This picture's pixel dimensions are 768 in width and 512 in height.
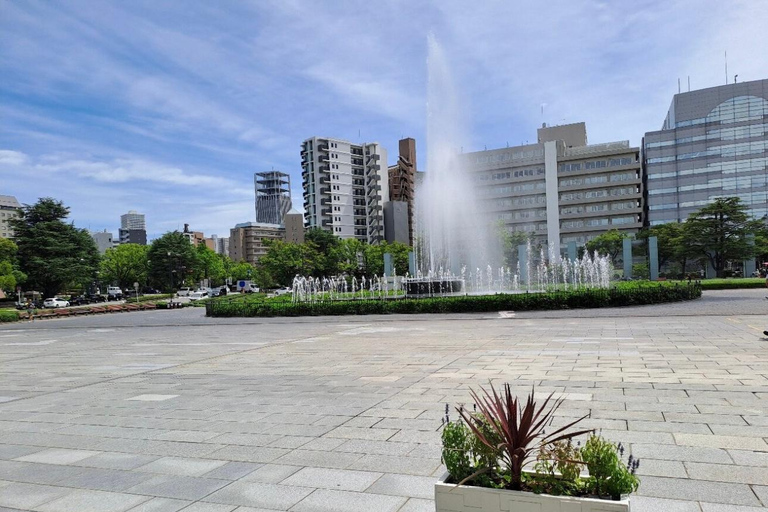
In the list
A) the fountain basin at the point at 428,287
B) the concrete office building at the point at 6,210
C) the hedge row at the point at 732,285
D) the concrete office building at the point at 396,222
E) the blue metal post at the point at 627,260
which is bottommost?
the hedge row at the point at 732,285

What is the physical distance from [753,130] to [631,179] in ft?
66.5

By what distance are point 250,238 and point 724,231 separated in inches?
4760

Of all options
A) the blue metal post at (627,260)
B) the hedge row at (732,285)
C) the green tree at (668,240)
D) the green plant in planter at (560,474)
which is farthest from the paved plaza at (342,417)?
the green tree at (668,240)

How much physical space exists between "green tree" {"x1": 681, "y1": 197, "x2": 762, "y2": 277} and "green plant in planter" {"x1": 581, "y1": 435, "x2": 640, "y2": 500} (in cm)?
6177

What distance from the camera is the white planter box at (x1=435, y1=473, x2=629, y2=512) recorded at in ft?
8.60

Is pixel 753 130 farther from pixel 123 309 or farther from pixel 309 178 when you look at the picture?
pixel 123 309

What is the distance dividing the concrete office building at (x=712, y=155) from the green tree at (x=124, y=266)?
8381cm

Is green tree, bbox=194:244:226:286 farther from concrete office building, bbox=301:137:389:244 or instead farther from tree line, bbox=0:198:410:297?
concrete office building, bbox=301:137:389:244

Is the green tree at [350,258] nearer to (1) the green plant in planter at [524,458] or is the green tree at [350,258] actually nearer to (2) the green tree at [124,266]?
(2) the green tree at [124,266]

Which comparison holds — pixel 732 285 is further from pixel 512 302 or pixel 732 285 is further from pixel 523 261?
pixel 523 261

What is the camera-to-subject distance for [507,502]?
2.79 meters

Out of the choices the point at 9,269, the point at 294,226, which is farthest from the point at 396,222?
the point at 9,269

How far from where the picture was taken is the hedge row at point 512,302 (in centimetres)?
2398

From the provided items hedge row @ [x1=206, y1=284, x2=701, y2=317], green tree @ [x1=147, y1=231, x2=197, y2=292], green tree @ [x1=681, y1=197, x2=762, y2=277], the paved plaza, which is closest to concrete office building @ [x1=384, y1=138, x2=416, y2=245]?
green tree @ [x1=147, y1=231, x2=197, y2=292]
